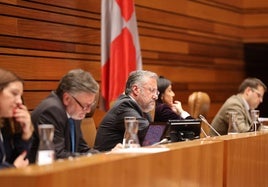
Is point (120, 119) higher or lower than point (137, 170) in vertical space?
higher

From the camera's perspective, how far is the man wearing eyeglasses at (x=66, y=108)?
3.14 meters

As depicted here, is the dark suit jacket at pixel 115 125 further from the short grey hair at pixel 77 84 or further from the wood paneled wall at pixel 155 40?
the wood paneled wall at pixel 155 40

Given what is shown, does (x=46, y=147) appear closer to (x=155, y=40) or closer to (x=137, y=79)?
(x=137, y=79)

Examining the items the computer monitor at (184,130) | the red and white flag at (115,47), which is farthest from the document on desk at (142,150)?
the red and white flag at (115,47)

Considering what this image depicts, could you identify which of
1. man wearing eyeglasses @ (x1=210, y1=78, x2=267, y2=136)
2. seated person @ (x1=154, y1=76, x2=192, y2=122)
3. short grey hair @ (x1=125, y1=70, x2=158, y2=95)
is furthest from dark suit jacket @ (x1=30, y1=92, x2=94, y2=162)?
man wearing eyeglasses @ (x1=210, y1=78, x2=267, y2=136)

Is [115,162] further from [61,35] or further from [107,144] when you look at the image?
[61,35]

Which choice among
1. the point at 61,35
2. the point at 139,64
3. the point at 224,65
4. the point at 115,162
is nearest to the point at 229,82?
the point at 224,65

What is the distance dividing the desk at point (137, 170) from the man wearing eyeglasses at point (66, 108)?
52 centimetres

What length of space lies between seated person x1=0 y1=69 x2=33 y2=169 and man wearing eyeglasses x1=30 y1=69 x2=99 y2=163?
0.73 feet

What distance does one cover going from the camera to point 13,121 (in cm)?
287

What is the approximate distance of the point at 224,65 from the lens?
8.10m

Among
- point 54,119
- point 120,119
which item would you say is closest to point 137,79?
point 120,119

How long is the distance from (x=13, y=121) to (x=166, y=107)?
2135 millimetres

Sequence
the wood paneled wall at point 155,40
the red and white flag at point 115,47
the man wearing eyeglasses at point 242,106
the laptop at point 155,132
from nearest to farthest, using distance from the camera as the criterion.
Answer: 1. the laptop at point 155,132
2. the wood paneled wall at point 155,40
3. the red and white flag at point 115,47
4. the man wearing eyeglasses at point 242,106
